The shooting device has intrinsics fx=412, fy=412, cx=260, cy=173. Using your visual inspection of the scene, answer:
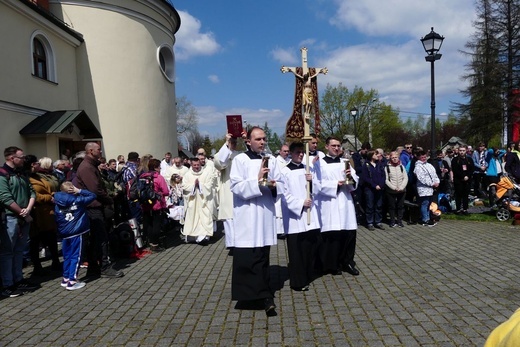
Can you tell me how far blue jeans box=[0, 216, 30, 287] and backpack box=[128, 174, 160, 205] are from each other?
7.50 ft

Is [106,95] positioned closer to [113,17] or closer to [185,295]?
[113,17]

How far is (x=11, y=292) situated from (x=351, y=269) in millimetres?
4923

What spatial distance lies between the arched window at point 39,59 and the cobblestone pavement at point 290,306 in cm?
1088

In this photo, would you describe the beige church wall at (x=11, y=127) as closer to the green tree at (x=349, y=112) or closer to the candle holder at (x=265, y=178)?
the candle holder at (x=265, y=178)

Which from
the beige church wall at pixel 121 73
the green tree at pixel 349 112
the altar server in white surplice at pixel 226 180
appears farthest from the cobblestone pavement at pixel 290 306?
the green tree at pixel 349 112

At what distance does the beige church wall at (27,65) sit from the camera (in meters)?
12.8

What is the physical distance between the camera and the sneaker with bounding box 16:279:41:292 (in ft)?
19.5

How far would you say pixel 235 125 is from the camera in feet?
20.1

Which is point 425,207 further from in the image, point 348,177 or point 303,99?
point 303,99

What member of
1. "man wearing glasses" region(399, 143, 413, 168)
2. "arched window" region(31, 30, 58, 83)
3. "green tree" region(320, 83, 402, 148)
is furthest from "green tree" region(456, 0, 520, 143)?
"arched window" region(31, 30, 58, 83)

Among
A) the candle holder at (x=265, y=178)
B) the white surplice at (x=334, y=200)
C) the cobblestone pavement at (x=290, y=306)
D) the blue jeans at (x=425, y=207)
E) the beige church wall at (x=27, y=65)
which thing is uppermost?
the beige church wall at (x=27, y=65)

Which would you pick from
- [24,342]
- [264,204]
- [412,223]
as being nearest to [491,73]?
[412,223]

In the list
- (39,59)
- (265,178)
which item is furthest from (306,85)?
(39,59)

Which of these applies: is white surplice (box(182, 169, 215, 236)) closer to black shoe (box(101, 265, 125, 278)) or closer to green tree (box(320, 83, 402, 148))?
black shoe (box(101, 265, 125, 278))
